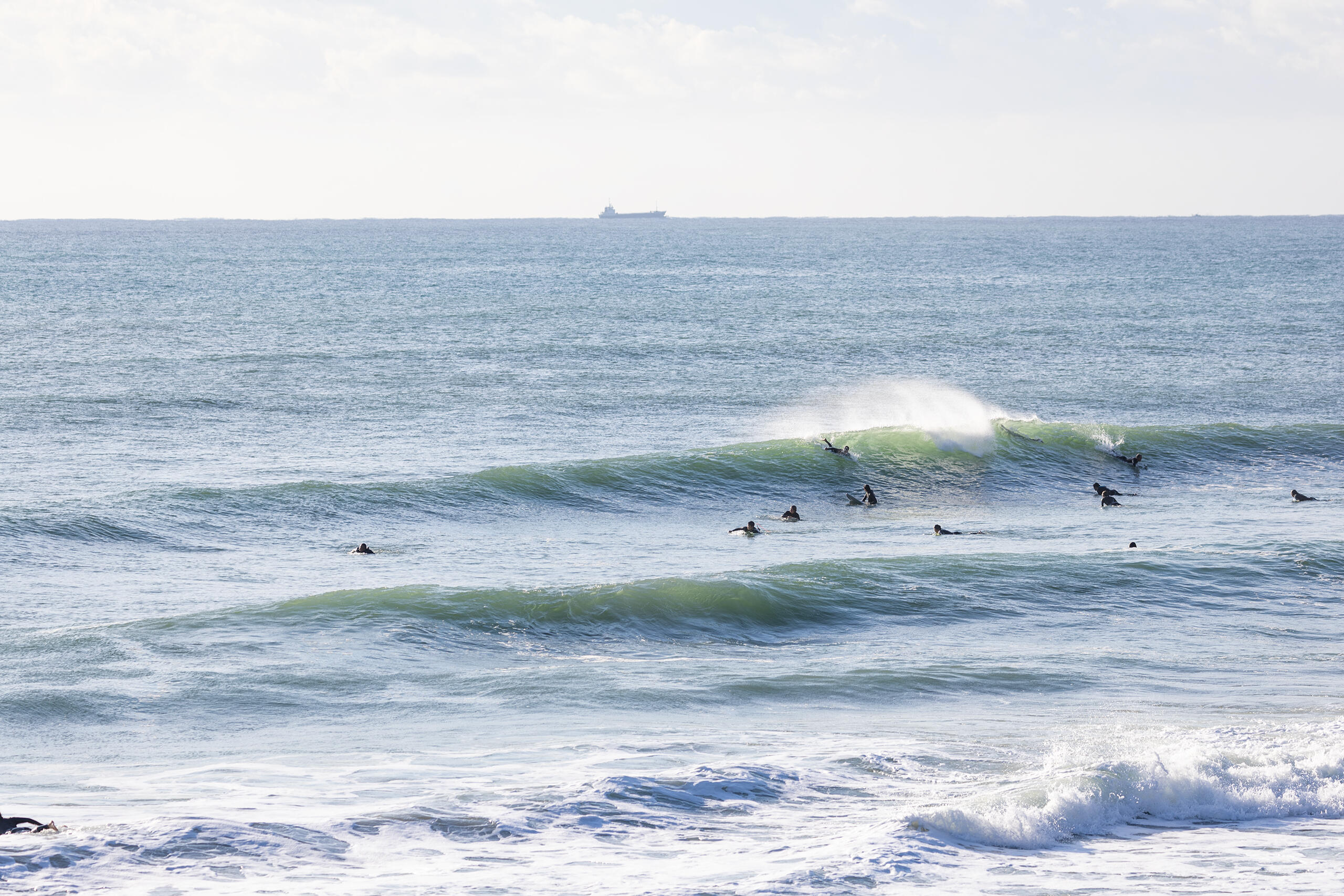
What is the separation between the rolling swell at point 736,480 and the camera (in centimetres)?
2295

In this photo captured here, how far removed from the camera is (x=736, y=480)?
2891cm

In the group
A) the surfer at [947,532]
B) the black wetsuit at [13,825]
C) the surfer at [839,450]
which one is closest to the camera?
the black wetsuit at [13,825]

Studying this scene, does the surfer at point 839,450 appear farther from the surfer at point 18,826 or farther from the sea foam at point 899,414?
the surfer at point 18,826

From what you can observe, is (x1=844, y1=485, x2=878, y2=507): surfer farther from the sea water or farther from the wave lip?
the wave lip

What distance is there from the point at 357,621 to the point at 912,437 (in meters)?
19.8

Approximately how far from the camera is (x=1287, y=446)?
32.6 meters

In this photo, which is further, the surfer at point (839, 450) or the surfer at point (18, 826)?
the surfer at point (839, 450)

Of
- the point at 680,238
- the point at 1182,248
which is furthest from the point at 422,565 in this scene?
the point at 680,238

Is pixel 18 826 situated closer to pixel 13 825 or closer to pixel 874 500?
pixel 13 825

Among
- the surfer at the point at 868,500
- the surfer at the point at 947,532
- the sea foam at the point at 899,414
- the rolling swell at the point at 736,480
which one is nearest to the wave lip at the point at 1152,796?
the surfer at the point at 947,532

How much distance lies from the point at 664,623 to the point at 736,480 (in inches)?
465

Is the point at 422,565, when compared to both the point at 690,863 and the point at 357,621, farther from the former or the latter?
the point at 690,863

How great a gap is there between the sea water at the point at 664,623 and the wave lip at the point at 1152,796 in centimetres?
4

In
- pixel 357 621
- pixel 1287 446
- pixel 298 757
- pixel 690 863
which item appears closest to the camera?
pixel 690 863
